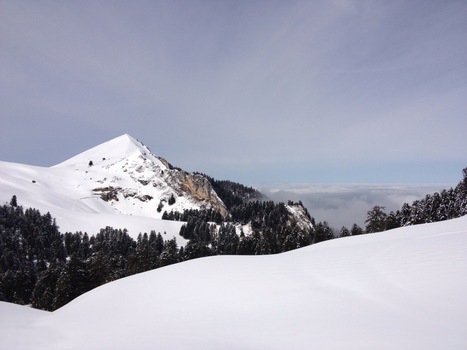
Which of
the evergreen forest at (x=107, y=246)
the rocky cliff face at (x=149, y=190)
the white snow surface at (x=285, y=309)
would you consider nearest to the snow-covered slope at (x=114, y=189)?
the rocky cliff face at (x=149, y=190)

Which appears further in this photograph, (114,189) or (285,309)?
(114,189)

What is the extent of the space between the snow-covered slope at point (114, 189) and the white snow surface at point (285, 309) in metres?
110

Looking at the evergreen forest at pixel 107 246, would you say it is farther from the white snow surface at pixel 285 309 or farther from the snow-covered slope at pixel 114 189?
the white snow surface at pixel 285 309

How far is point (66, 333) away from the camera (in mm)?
6691

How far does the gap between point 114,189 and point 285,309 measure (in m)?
178

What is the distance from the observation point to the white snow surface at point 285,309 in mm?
5176

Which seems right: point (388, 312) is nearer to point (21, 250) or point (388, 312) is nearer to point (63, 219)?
point (21, 250)

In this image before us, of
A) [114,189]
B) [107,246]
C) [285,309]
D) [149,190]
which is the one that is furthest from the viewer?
[149,190]

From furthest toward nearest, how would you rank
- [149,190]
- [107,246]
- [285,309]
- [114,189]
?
[149,190] < [114,189] < [107,246] < [285,309]

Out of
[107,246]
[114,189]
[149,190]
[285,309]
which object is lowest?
[107,246]

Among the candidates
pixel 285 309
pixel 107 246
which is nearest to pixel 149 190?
pixel 107 246

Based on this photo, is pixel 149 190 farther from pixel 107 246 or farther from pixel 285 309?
pixel 285 309

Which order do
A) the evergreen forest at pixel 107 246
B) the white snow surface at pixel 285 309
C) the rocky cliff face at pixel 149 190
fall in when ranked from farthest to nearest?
the rocky cliff face at pixel 149 190 < the evergreen forest at pixel 107 246 < the white snow surface at pixel 285 309

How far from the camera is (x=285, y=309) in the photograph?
6.71 m
